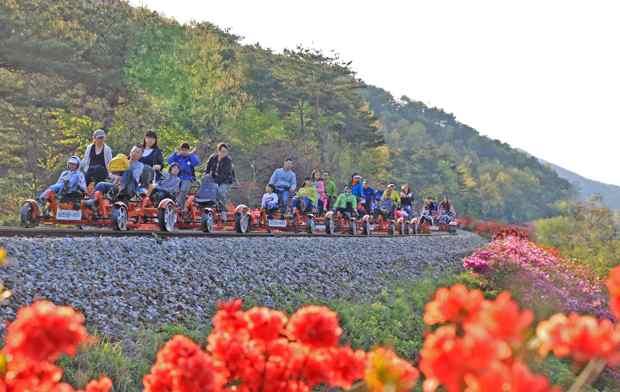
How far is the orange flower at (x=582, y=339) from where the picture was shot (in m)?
1.37

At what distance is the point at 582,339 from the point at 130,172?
11759 mm

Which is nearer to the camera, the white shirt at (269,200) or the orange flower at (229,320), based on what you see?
the orange flower at (229,320)

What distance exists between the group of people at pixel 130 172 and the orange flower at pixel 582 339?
35.0 feet

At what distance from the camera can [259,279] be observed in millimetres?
11062

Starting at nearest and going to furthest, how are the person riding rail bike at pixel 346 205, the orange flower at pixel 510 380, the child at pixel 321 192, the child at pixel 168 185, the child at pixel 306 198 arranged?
the orange flower at pixel 510 380, the child at pixel 168 185, the child at pixel 306 198, the child at pixel 321 192, the person riding rail bike at pixel 346 205

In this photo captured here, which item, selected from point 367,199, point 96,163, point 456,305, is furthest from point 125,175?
point 367,199

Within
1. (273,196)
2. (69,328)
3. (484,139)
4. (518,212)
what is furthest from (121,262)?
(484,139)

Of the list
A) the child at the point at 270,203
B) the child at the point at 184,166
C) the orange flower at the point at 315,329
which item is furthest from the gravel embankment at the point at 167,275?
the orange flower at the point at 315,329

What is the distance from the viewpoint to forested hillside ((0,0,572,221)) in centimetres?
2766

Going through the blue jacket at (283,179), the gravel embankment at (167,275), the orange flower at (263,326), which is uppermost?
the blue jacket at (283,179)

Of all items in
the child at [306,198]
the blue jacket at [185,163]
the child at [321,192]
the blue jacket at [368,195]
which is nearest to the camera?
the blue jacket at [185,163]

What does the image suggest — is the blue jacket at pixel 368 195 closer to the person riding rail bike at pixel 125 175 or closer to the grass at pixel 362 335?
the grass at pixel 362 335

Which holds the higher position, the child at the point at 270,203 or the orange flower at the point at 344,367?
the child at the point at 270,203

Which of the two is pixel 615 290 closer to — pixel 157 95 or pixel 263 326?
pixel 263 326
